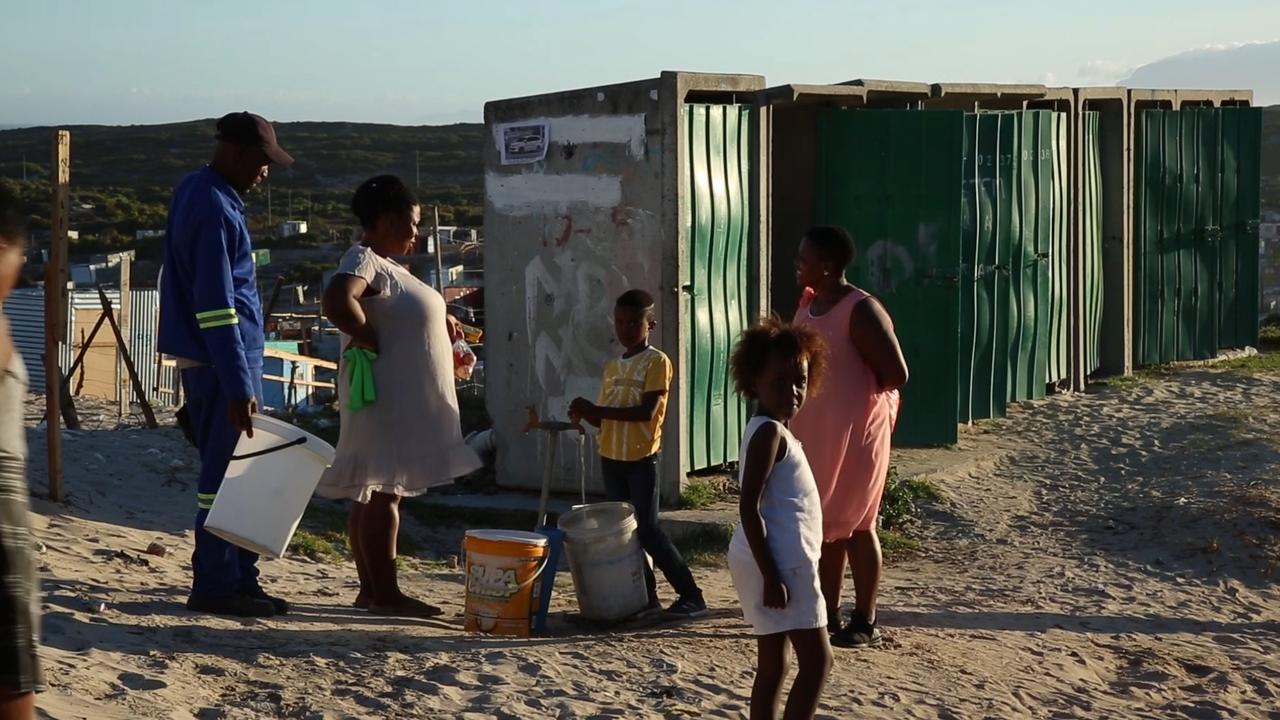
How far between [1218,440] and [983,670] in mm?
5373

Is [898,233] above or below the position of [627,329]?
above

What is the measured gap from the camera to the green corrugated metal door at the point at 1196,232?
559 inches

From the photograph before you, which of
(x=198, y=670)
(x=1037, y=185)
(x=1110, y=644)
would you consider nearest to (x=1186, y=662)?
(x=1110, y=644)

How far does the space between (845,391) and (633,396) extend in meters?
0.97

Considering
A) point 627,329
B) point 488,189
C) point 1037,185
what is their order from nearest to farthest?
point 627,329, point 488,189, point 1037,185

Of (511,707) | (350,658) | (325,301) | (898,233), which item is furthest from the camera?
(898,233)

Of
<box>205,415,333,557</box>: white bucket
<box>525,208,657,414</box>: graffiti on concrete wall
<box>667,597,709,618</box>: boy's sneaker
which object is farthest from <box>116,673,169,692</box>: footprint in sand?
<box>525,208,657,414</box>: graffiti on concrete wall

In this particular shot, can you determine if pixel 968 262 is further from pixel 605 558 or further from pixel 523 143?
pixel 605 558

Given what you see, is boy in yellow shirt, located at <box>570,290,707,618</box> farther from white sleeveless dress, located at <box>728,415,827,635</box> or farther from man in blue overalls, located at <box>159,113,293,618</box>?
white sleeveless dress, located at <box>728,415,827,635</box>

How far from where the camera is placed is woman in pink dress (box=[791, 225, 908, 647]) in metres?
5.69

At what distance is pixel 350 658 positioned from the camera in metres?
5.51

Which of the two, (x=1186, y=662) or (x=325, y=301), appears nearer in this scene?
(x=325, y=301)

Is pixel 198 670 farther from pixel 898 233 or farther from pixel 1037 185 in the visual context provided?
pixel 1037 185

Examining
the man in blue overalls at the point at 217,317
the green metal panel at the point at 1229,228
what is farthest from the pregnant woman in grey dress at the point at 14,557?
the green metal panel at the point at 1229,228
